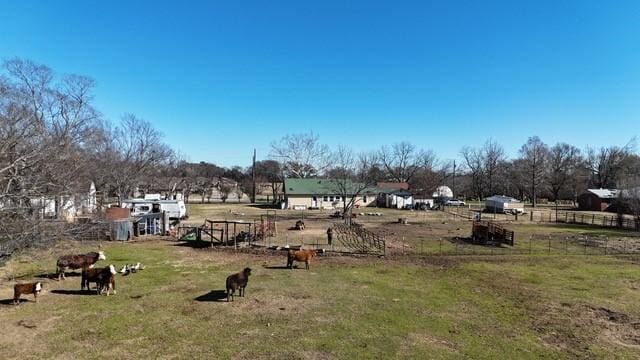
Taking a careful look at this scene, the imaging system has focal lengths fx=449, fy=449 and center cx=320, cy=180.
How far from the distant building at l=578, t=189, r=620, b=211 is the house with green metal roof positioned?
35931 millimetres

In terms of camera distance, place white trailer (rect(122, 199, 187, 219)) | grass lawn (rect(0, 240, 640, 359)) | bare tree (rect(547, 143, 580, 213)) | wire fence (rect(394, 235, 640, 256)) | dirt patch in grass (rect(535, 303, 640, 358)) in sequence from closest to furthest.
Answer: grass lawn (rect(0, 240, 640, 359)) < dirt patch in grass (rect(535, 303, 640, 358)) < wire fence (rect(394, 235, 640, 256)) < white trailer (rect(122, 199, 187, 219)) < bare tree (rect(547, 143, 580, 213))

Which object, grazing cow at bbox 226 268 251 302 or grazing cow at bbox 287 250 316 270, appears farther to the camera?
grazing cow at bbox 287 250 316 270

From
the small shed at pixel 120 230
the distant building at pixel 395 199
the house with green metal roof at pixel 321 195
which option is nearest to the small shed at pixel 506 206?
the distant building at pixel 395 199

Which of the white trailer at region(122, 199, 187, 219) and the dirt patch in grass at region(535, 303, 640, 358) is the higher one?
the white trailer at region(122, 199, 187, 219)

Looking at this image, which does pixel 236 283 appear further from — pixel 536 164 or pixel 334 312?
pixel 536 164

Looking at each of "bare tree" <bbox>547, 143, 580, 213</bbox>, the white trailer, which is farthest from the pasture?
"bare tree" <bbox>547, 143, 580, 213</bbox>

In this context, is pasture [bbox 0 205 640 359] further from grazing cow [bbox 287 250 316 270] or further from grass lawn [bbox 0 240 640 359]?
grazing cow [bbox 287 250 316 270]

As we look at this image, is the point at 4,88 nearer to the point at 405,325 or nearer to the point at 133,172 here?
the point at 405,325

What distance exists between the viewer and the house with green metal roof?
7050 cm

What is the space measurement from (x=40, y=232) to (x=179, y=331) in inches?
320

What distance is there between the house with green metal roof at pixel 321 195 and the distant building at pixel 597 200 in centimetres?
3593

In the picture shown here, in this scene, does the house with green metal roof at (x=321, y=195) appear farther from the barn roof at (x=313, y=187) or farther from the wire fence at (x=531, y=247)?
the wire fence at (x=531, y=247)

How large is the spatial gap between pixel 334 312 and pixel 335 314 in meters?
0.22

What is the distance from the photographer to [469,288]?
1817cm
